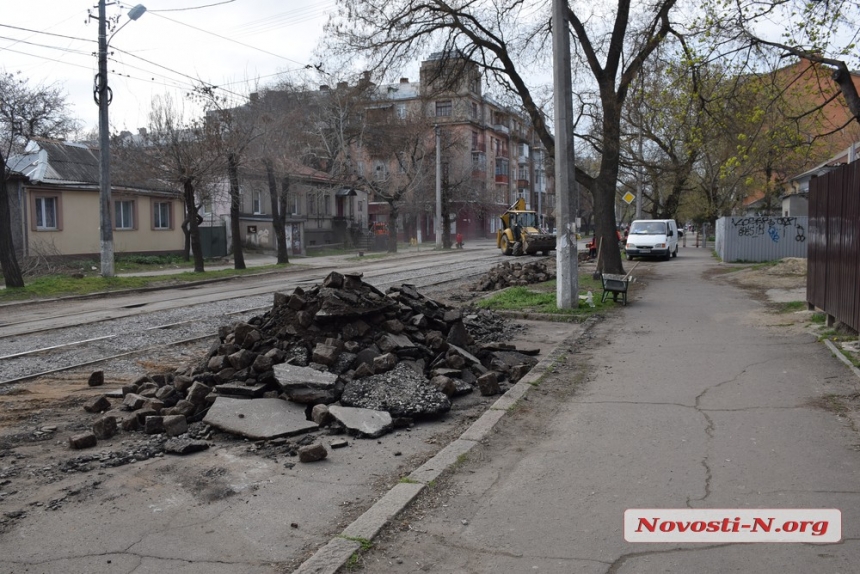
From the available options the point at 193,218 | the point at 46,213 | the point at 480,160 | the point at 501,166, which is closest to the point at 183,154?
the point at 193,218

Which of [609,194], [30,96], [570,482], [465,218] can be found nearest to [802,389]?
[570,482]

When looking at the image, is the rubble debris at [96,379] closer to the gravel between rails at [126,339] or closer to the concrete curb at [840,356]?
the gravel between rails at [126,339]

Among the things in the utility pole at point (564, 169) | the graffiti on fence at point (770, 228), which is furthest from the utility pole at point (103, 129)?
the graffiti on fence at point (770, 228)

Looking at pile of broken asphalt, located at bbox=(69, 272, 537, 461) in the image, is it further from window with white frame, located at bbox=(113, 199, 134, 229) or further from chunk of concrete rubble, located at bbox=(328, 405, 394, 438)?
window with white frame, located at bbox=(113, 199, 134, 229)

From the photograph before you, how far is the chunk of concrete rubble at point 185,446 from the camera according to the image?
600 centimetres

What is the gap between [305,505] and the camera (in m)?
4.89

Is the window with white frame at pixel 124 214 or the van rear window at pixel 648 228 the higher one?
the window with white frame at pixel 124 214

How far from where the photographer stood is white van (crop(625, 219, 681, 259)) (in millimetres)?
33625

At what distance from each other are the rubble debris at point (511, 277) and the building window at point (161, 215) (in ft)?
70.4

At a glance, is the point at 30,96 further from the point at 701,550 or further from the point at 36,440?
the point at 701,550

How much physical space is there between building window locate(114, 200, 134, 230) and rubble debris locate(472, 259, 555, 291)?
20.7 m

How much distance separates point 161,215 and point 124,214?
8.51ft

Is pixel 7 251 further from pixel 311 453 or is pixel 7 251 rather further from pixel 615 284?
pixel 311 453

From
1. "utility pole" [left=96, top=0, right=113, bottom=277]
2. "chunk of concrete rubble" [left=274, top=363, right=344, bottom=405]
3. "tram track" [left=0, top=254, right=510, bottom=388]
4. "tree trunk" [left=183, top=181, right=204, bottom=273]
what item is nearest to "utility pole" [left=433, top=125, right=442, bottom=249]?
"tree trunk" [left=183, top=181, right=204, bottom=273]
